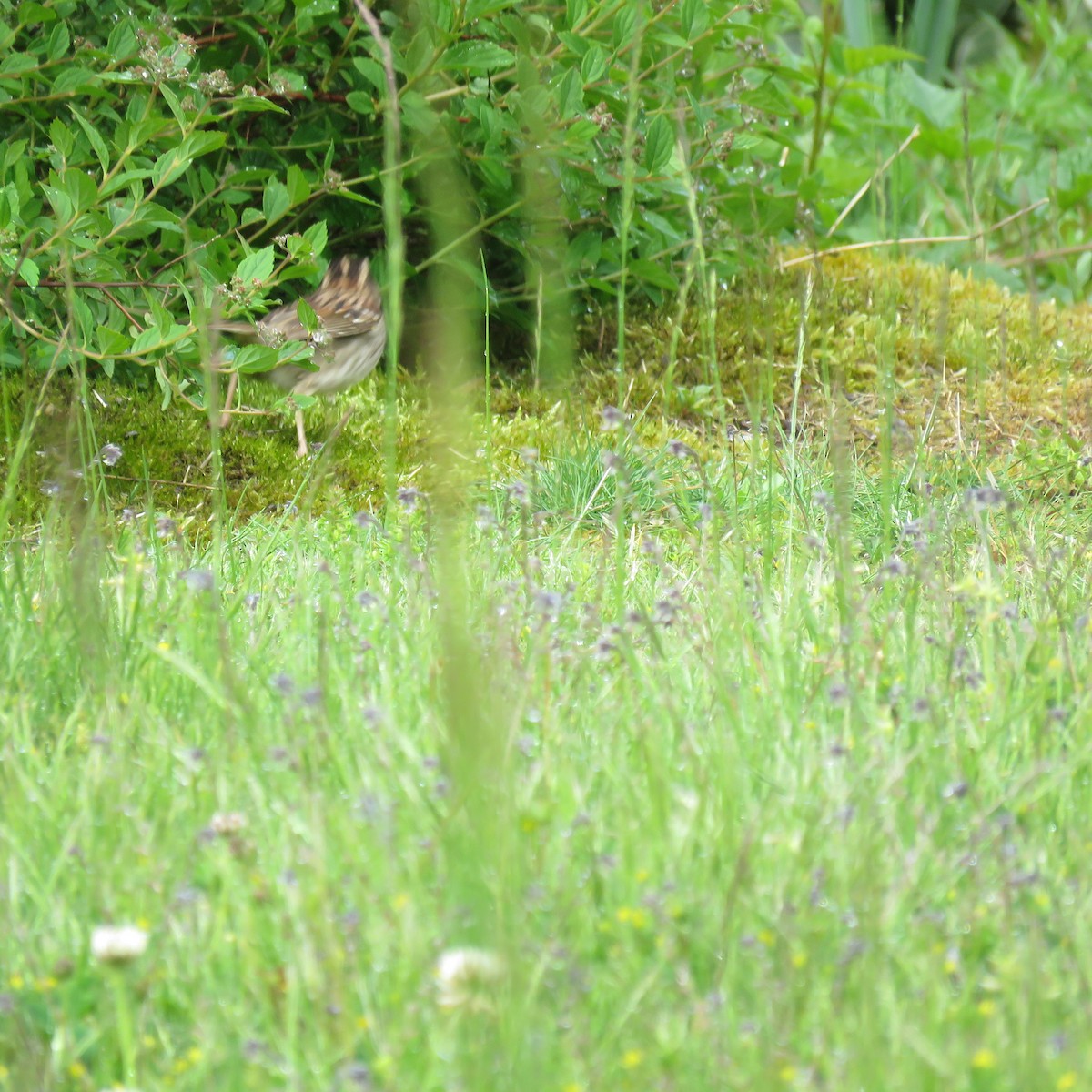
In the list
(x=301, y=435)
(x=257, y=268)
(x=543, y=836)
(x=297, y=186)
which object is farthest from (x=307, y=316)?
(x=543, y=836)

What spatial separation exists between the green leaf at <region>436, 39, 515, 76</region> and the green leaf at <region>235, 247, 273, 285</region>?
3.08 feet

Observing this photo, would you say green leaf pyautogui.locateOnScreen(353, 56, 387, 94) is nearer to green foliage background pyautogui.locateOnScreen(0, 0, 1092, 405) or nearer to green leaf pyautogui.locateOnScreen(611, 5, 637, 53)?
green foliage background pyautogui.locateOnScreen(0, 0, 1092, 405)

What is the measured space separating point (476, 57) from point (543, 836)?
10.4ft

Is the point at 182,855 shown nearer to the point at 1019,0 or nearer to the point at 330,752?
the point at 330,752

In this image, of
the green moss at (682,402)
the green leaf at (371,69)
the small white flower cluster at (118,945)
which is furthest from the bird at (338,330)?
the small white flower cluster at (118,945)

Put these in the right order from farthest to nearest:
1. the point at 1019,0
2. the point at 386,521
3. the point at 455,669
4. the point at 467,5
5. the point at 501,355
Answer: the point at 1019,0 → the point at 501,355 → the point at 467,5 → the point at 386,521 → the point at 455,669

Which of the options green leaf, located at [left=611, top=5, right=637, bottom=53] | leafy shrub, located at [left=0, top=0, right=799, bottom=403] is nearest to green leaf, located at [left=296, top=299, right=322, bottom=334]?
leafy shrub, located at [left=0, top=0, right=799, bottom=403]

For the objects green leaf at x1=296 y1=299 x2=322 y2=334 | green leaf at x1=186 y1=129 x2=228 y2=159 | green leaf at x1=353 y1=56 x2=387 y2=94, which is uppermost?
green leaf at x1=353 y1=56 x2=387 y2=94

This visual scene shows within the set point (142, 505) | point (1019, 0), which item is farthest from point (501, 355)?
point (1019, 0)

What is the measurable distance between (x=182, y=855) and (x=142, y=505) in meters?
2.63

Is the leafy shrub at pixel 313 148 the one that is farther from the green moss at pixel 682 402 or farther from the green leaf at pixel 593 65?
the green moss at pixel 682 402

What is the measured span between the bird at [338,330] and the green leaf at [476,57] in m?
0.91

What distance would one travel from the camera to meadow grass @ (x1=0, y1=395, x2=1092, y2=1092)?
166 cm

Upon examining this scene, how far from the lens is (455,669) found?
126 centimetres
